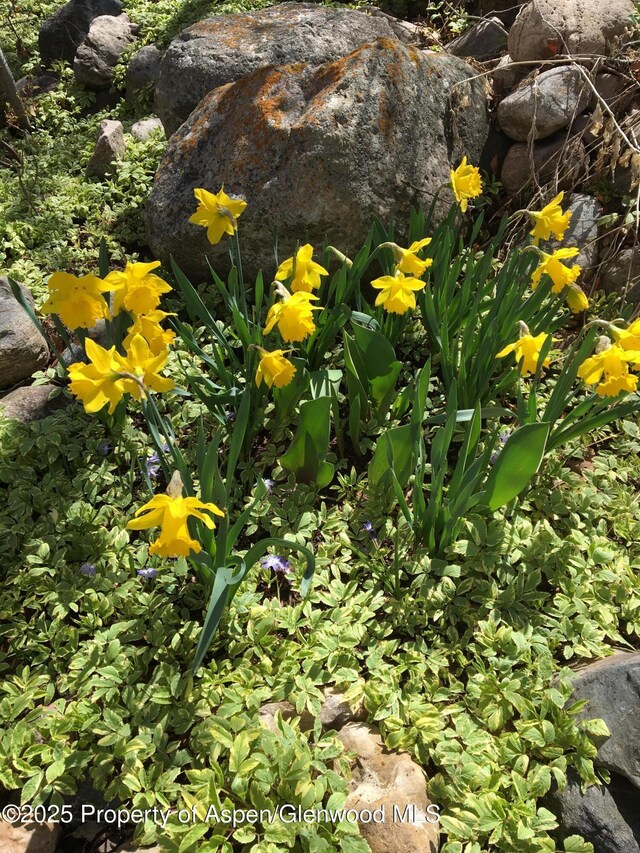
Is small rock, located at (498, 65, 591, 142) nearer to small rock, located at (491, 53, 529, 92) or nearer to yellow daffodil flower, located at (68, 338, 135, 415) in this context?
small rock, located at (491, 53, 529, 92)

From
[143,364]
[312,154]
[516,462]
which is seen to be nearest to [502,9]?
[312,154]

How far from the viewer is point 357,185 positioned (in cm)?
274

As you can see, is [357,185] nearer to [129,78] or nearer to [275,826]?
[275,826]

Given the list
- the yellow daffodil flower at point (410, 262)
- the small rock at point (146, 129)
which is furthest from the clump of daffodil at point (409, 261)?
the small rock at point (146, 129)

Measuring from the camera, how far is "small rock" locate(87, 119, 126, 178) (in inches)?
156

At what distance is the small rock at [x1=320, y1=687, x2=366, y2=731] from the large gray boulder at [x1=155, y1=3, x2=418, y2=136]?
3.43 meters

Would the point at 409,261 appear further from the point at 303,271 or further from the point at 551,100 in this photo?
the point at 551,100

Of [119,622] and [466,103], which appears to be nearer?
[119,622]

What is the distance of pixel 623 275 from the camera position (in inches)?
120

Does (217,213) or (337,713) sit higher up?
(217,213)

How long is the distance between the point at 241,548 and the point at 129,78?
453 cm

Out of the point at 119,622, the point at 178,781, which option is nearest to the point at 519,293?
the point at 119,622

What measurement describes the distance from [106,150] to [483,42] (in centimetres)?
277

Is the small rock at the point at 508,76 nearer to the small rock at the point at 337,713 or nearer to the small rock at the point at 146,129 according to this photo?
the small rock at the point at 146,129
